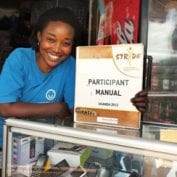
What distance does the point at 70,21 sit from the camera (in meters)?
1.87

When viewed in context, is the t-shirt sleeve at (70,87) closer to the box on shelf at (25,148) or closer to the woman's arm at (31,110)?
the woman's arm at (31,110)

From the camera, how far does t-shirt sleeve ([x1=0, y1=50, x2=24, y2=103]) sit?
181cm

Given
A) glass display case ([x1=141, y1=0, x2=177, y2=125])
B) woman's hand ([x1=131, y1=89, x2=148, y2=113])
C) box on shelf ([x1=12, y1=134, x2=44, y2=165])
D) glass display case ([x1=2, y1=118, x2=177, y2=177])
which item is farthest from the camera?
glass display case ([x1=141, y1=0, x2=177, y2=125])

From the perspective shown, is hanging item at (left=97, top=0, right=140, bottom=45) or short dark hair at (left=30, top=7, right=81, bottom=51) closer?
short dark hair at (left=30, top=7, right=81, bottom=51)

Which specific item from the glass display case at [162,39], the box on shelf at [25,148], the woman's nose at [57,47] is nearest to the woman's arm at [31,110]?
the box on shelf at [25,148]

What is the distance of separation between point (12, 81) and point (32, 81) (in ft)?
0.33

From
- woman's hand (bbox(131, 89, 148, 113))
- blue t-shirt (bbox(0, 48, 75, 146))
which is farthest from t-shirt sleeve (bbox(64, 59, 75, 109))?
woman's hand (bbox(131, 89, 148, 113))

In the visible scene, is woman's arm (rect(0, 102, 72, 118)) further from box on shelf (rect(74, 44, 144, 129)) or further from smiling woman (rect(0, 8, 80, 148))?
box on shelf (rect(74, 44, 144, 129))

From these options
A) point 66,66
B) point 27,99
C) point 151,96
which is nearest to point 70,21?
point 66,66

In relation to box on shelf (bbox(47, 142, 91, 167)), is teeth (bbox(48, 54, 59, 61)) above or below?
above

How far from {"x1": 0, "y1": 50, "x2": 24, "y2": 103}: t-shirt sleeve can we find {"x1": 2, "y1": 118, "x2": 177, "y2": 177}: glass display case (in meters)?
0.15

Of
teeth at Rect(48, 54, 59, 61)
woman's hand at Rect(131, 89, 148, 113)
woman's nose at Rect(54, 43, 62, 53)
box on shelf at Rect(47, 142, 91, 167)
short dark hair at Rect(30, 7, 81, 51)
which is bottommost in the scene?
box on shelf at Rect(47, 142, 91, 167)

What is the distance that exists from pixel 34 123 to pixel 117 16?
1.16 meters

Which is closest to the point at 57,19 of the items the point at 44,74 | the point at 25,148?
the point at 44,74
